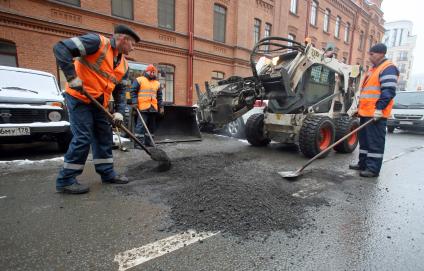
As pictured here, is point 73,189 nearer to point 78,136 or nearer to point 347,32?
point 78,136

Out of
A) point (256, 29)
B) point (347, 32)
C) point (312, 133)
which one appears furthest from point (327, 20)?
point (312, 133)

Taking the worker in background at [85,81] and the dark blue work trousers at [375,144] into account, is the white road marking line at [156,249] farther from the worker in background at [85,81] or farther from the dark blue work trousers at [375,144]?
the dark blue work trousers at [375,144]

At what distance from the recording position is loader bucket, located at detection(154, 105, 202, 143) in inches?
247

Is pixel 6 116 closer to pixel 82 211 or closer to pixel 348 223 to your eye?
pixel 82 211

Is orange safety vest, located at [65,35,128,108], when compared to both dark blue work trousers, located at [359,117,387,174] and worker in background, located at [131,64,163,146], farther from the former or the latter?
dark blue work trousers, located at [359,117,387,174]

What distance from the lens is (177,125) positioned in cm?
653

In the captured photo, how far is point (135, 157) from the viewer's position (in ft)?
15.6

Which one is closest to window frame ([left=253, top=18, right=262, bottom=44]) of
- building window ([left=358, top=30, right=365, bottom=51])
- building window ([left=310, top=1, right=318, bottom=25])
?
building window ([left=310, top=1, right=318, bottom=25])

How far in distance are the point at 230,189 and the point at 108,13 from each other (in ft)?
31.6

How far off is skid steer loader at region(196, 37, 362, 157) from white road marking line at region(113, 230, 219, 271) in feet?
11.4

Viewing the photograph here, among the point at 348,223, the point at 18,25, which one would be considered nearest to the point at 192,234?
the point at 348,223

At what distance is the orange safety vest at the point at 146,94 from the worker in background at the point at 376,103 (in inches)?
159

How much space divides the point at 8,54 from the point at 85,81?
744 cm

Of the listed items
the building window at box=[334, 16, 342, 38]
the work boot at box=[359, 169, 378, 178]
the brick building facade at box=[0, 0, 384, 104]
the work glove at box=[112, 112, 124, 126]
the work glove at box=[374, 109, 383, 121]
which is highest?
the building window at box=[334, 16, 342, 38]
